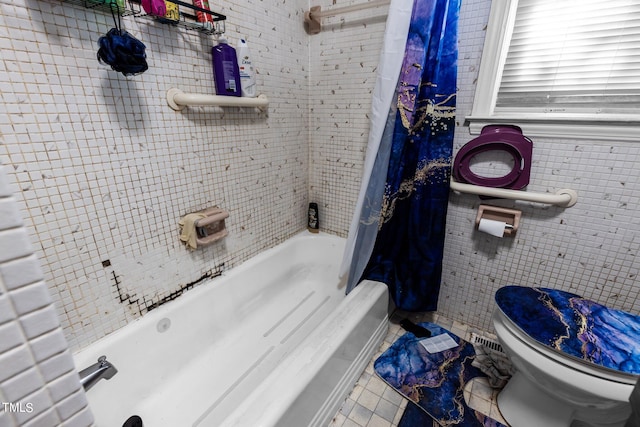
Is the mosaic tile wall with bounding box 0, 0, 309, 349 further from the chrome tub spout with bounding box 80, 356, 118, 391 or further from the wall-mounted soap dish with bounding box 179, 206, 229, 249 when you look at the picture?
the chrome tub spout with bounding box 80, 356, 118, 391

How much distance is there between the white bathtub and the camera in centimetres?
103

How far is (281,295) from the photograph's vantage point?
6.15ft

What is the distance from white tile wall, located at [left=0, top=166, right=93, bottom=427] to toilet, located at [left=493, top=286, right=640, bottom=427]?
1226mm

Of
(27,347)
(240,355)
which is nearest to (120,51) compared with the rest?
(27,347)

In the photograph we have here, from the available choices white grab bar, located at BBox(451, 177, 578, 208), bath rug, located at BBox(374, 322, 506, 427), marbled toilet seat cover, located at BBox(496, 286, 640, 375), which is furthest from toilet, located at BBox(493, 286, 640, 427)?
white grab bar, located at BBox(451, 177, 578, 208)

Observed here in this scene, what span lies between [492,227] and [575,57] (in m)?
0.74

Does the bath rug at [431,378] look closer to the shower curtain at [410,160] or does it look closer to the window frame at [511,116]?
the shower curtain at [410,160]

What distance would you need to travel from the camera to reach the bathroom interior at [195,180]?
810mm

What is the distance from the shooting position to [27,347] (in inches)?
13.6

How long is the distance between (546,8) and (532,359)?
1327 millimetres

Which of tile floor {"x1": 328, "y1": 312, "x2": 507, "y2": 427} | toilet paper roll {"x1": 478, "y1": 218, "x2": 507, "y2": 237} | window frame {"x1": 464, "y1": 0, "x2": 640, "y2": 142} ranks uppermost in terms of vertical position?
window frame {"x1": 464, "y1": 0, "x2": 640, "y2": 142}

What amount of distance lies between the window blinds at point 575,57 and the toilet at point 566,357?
0.78m

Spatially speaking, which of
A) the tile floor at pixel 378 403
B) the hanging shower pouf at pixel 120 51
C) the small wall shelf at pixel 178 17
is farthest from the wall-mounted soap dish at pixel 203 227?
the tile floor at pixel 378 403

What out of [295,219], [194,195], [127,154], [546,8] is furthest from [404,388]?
[546,8]
